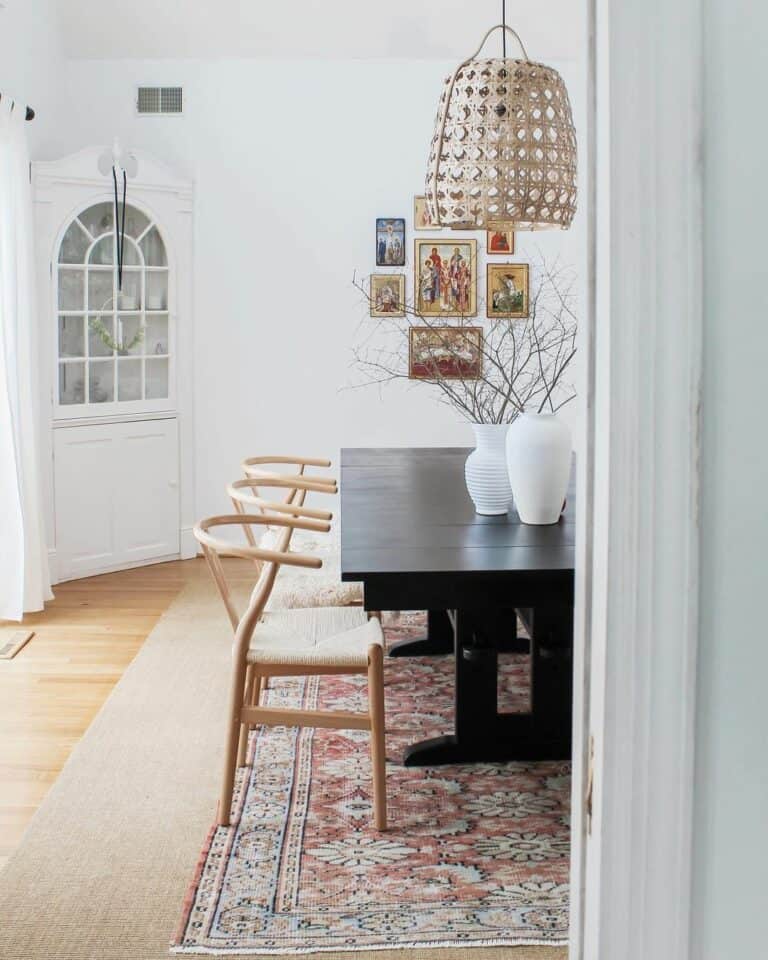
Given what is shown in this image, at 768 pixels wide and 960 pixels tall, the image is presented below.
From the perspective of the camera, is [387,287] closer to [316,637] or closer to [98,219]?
[98,219]

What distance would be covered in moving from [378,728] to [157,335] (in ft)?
12.3

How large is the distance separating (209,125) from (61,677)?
3.42 m

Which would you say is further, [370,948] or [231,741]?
[231,741]

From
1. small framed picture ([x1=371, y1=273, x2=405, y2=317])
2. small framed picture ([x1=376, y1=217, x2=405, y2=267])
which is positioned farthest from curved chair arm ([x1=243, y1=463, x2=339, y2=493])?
small framed picture ([x1=376, y1=217, x2=405, y2=267])

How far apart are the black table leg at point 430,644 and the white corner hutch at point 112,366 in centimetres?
216

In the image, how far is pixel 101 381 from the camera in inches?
231

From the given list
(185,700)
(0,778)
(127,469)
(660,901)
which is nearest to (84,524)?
(127,469)

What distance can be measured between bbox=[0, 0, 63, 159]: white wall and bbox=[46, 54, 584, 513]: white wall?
9.1 inches

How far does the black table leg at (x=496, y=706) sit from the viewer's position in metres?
3.21

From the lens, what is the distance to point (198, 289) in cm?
631

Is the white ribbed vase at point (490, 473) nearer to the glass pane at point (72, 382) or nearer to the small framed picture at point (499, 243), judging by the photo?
the glass pane at point (72, 382)

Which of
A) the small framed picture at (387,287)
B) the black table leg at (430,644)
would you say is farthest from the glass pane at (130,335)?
the black table leg at (430,644)

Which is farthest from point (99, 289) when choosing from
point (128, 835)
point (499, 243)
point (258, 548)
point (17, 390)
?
point (128, 835)

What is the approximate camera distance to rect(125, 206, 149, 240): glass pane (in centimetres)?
588
